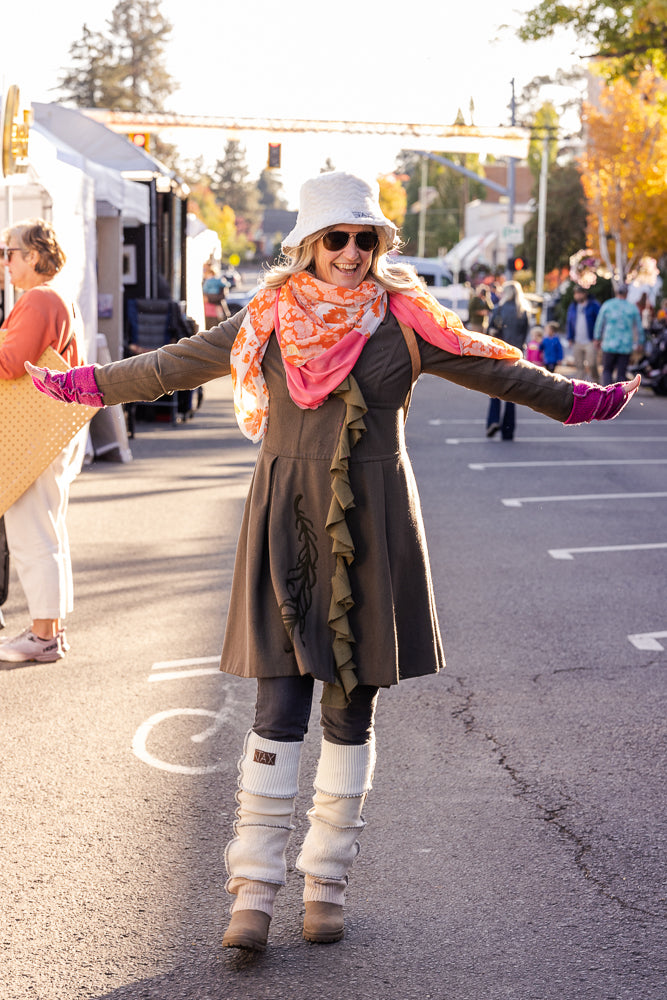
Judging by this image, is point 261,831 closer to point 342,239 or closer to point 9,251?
point 342,239

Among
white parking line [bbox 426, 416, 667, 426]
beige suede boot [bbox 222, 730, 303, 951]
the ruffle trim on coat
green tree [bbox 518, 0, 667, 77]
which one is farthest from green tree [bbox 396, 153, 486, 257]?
beige suede boot [bbox 222, 730, 303, 951]

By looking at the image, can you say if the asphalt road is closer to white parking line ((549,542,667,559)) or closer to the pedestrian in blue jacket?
white parking line ((549,542,667,559))

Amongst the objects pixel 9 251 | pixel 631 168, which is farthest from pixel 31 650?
pixel 631 168

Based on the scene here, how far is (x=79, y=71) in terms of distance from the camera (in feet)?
273

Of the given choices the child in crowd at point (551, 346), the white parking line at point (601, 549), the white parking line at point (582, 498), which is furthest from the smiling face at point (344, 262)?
the child in crowd at point (551, 346)

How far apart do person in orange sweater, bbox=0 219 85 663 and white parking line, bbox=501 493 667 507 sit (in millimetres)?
5761

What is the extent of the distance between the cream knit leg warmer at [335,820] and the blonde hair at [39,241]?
10.5ft

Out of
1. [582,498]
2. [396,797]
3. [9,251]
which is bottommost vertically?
[582,498]

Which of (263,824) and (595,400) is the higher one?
(595,400)

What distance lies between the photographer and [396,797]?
4.60 metres

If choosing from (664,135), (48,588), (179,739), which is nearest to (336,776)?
(179,739)

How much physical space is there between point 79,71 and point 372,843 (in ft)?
278

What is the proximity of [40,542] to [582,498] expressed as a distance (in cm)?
664

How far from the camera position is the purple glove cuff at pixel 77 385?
3752mm
